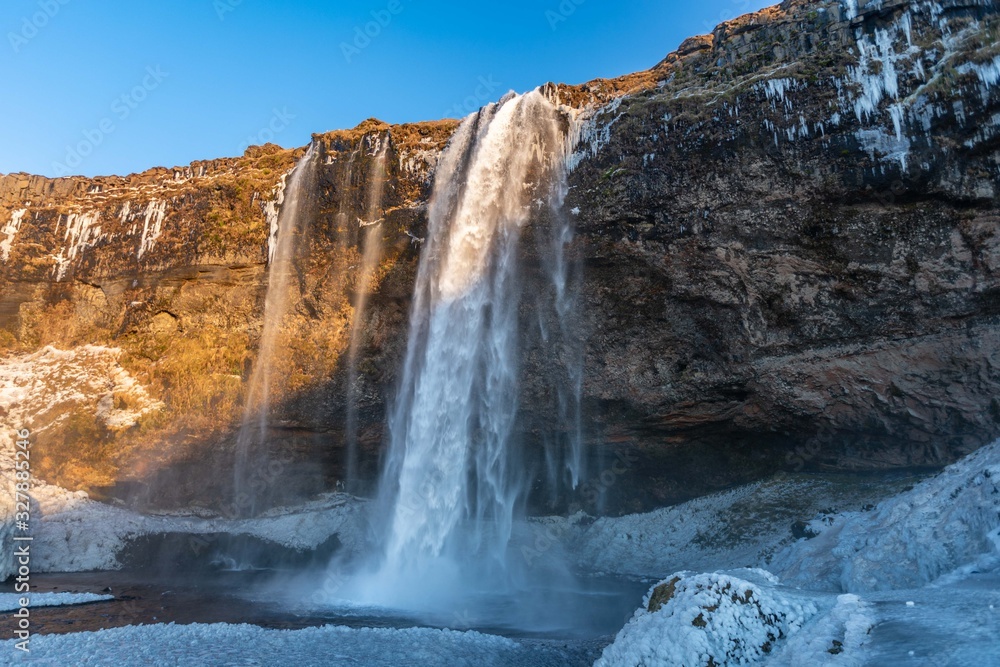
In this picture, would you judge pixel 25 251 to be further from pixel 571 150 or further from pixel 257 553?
pixel 571 150

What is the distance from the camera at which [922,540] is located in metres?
10.3

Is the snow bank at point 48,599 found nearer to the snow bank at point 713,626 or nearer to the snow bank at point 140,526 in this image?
the snow bank at point 140,526

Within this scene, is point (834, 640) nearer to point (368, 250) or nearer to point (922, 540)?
point (922, 540)

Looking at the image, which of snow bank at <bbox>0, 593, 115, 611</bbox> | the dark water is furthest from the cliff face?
snow bank at <bbox>0, 593, 115, 611</bbox>

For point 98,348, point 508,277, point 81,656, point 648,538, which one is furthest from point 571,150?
point 98,348

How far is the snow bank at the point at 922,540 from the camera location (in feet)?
30.7

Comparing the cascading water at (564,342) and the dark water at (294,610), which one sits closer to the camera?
the dark water at (294,610)

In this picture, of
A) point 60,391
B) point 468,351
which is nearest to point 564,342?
point 468,351

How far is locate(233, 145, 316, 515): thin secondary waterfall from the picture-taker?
26391 mm

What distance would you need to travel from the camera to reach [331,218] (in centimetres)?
2572

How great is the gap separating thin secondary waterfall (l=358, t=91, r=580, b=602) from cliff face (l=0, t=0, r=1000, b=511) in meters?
A: 1.02

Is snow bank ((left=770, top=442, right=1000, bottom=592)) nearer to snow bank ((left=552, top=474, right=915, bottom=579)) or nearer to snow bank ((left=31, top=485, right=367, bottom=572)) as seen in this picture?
snow bank ((left=552, top=474, right=915, bottom=579))

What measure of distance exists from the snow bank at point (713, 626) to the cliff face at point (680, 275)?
46.1 ft

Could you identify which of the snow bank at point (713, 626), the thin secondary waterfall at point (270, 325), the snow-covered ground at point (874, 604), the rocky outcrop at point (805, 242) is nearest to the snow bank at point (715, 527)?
the rocky outcrop at point (805, 242)
